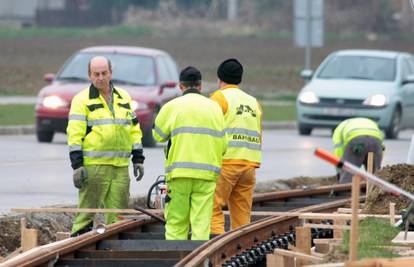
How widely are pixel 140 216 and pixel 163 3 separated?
268ft

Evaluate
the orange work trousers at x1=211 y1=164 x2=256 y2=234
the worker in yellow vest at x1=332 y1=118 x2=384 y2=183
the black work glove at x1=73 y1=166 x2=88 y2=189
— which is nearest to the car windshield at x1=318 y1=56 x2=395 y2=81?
the worker in yellow vest at x1=332 y1=118 x2=384 y2=183

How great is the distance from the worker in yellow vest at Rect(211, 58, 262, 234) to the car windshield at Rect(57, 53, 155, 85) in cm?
1310

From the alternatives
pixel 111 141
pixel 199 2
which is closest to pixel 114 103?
pixel 111 141

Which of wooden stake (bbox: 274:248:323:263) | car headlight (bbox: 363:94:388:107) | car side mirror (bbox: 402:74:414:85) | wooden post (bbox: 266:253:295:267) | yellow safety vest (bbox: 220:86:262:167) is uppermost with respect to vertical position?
yellow safety vest (bbox: 220:86:262:167)

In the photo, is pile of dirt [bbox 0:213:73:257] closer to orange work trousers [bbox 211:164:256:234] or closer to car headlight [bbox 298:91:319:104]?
orange work trousers [bbox 211:164:256:234]

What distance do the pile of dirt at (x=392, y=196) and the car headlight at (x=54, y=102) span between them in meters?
11.8

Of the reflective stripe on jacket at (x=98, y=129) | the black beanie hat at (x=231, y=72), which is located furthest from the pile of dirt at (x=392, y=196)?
the reflective stripe on jacket at (x=98, y=129)

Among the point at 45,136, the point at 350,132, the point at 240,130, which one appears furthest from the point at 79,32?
the point at 240,130

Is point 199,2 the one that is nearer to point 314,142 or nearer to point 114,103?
point 314,142

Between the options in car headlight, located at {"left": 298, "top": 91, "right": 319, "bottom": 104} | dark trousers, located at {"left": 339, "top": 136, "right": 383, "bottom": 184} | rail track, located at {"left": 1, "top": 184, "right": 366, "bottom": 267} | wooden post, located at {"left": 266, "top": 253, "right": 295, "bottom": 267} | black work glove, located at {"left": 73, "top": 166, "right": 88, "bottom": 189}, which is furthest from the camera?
car headlight, located at {"left": 298, "top": 91, "right": 319, "bottom": 104}

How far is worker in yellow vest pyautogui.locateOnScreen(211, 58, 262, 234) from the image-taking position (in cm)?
→ 1324

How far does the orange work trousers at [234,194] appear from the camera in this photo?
520 inches

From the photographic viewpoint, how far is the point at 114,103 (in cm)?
1300

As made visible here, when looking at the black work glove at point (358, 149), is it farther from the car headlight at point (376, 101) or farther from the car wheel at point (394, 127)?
the car wheel at point (394, 127)
